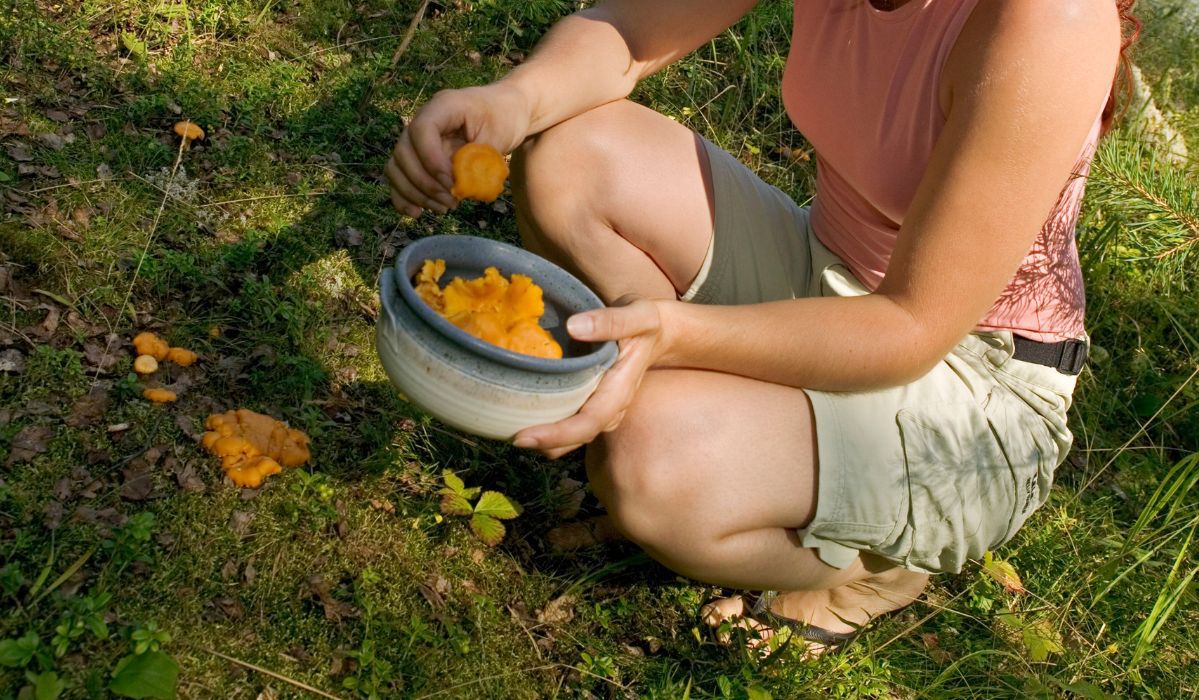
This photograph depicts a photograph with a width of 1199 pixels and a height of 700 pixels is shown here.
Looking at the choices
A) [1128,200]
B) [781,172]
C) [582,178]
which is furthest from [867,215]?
[781,172]

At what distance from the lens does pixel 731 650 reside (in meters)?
2.81

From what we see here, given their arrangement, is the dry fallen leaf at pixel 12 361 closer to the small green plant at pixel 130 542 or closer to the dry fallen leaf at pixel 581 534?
the small green plant at pixel 130 542

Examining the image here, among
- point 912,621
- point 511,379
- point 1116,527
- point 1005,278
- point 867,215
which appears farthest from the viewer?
point 1116,527

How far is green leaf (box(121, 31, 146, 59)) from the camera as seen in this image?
3783mm

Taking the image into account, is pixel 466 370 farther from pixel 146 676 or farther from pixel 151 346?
pixel 151 346

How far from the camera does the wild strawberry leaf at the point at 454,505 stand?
2.76 m

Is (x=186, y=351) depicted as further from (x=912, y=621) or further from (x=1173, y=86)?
(x=1173, y=86)

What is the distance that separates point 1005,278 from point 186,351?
225 centimetres

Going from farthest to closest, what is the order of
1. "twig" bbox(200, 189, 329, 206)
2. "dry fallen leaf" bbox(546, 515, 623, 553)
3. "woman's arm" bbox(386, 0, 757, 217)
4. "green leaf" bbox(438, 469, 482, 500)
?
"twig" bbox(200, 189, 329, 206) → "dry fallen leaf" bbox(546, 515, 623, 553) → "green leaf" bbox(438, 469, 482, 500) → "woman's arm" bbox(386, 0, 757, 217)

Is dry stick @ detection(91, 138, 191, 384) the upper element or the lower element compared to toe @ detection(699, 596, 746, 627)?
lower

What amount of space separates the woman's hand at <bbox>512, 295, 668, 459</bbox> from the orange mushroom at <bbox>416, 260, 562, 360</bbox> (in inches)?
3.4

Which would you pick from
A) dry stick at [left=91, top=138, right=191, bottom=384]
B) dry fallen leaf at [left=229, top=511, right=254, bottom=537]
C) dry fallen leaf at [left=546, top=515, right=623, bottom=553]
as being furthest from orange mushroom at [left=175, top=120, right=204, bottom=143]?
dry fallen leaf at [left=546, top=515, right=623, bottom=553]

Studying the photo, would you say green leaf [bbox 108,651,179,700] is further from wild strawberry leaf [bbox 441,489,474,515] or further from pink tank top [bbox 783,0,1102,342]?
pink tank top [bbox 783,0,1102,342]

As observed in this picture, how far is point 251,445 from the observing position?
262 cm
